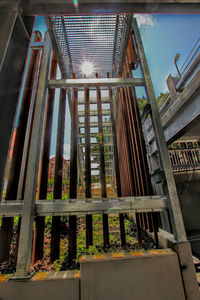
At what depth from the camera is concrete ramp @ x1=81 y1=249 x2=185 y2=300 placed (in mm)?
1398

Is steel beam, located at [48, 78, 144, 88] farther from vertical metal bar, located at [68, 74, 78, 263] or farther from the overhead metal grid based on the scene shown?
the overhead metal grid

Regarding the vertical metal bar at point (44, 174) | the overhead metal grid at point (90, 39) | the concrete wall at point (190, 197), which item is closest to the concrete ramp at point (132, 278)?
the vertical metal bar at point (44, 174)

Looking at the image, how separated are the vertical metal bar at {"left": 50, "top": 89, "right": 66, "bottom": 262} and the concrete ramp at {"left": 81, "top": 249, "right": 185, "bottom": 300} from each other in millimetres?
853

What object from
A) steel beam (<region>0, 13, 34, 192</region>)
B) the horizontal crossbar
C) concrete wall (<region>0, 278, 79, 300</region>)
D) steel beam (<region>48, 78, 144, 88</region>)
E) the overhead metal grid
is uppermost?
the overhead metal grid

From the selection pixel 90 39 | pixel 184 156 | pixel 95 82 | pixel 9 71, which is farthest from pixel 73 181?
pixel 184 156

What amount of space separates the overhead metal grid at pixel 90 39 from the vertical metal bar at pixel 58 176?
124 cm

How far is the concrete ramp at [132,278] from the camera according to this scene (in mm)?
1398

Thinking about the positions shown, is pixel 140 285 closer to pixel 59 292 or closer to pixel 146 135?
pixel 59 292

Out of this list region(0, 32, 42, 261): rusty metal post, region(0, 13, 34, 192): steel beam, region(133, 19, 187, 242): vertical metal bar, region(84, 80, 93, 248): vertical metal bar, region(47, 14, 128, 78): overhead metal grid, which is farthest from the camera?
region(47, 14, 128, 78): overhead metal grid

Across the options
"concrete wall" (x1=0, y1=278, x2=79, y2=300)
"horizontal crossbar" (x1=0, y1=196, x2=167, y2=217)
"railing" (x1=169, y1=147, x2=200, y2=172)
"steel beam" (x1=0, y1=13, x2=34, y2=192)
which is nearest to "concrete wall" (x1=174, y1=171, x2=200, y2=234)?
"railing" (x1=169, y1=147, x2=200, y2=172)

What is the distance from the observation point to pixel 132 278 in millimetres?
1444

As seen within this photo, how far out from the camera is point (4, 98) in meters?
1.33

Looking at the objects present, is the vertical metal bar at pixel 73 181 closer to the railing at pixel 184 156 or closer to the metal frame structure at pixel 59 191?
the metal frame structure at pixel 59 191

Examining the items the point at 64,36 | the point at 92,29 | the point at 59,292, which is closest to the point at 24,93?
the point at 64,36
